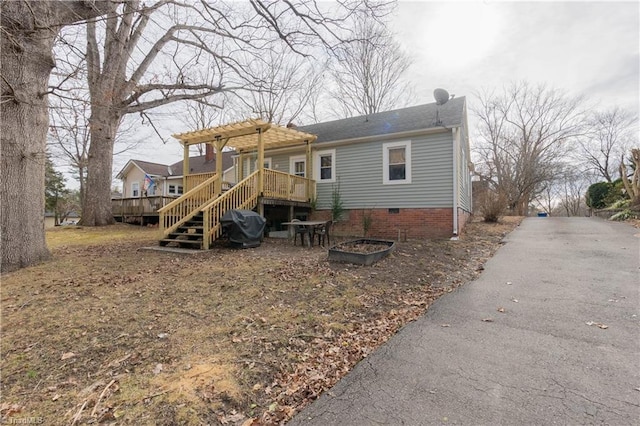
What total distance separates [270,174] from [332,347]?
7.93 meters

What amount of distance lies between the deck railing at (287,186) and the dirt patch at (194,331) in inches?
162

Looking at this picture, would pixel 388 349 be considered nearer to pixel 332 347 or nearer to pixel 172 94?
pixel 332 347

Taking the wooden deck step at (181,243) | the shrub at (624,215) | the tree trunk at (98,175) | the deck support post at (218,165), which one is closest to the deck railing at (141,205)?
the tree trunk at (98,175)

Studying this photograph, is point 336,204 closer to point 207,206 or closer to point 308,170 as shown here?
point 308,170

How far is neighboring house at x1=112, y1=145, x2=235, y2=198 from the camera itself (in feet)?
77.7

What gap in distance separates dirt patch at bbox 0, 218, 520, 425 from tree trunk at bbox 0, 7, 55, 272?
599 mm

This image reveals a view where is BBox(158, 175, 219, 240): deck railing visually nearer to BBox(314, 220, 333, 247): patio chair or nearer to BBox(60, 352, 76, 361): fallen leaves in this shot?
BBox(314, 220, 333, 247): patio chair

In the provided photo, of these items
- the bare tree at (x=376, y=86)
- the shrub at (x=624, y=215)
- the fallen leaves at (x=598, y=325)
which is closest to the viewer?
the fallen leaves at (x=598, y=325)

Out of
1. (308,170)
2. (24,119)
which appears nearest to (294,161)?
(308,170)

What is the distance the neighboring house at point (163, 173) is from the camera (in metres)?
23.7

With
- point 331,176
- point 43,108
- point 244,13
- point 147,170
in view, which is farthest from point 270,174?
point 147,170

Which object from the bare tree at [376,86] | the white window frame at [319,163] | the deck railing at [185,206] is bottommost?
the deck railing at [185,206]

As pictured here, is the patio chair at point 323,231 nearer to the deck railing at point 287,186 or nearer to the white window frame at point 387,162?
the deck railing at point 287,186

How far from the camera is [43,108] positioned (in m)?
5.90
